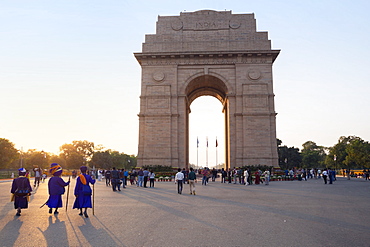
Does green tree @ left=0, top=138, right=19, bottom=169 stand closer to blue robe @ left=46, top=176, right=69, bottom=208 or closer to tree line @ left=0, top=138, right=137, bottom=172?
tree line @ left=0, top=138, right=137, bottom=172

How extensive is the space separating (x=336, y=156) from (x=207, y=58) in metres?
44.1

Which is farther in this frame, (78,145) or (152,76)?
(78,145)

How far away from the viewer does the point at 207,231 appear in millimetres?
7953

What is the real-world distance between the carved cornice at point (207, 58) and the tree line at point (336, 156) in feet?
68.7

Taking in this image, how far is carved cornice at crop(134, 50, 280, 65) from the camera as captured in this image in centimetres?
3878

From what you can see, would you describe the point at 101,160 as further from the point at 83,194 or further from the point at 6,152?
the point at 83,194

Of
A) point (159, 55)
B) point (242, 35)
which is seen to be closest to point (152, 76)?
point (159, 55)

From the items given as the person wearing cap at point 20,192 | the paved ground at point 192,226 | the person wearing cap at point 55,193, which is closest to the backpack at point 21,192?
the person wearing cap at point 20,192

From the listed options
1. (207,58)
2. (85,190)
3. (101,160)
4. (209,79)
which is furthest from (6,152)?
(85,190)

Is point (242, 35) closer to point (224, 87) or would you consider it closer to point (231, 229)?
point (224, 87)

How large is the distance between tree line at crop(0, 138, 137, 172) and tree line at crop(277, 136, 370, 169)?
43.9m

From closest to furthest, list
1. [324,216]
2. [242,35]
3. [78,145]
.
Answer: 1. [324,216]
2. [242,35]
3. [78,145]

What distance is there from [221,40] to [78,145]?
85.9m

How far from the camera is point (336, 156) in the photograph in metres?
68.1
